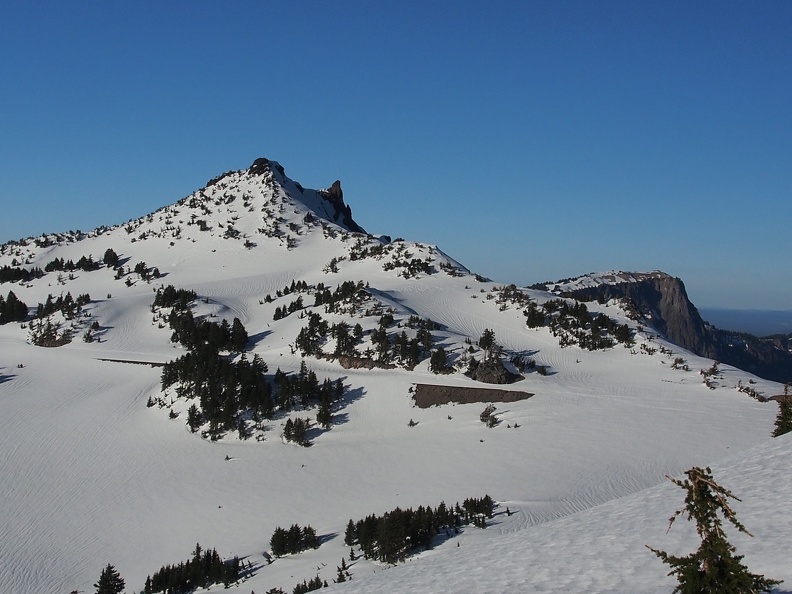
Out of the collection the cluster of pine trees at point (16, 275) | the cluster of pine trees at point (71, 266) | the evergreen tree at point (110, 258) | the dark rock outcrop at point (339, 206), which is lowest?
the cluster of pine trees at point (16, 275)

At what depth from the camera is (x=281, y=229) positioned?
288 feet

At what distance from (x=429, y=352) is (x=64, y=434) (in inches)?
975

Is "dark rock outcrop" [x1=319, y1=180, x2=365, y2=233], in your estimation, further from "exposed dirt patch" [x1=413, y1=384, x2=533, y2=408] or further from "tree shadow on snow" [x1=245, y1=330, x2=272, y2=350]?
"exposed dirt patch" [x1=413, y1=384, x2=533, y2=408]

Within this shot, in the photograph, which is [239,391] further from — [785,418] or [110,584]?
[785,418]

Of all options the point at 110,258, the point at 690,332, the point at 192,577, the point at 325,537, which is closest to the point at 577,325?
the point at 325,537

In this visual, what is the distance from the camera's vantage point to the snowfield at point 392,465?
38.4ft

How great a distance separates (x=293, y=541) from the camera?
20.6 metres

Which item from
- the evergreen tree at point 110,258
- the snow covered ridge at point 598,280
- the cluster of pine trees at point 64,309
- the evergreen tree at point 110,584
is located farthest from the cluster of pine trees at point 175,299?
the snow covered ridge at point 598,280

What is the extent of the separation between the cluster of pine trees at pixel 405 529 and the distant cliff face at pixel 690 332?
95902 mm

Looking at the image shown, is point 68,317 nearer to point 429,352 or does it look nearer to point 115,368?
point 115,368

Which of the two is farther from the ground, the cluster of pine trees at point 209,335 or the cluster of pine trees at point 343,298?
the cluster of pine trees at point 343,298

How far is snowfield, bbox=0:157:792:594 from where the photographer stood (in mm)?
11719

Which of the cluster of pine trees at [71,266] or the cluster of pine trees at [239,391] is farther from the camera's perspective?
the cluster of pine trees at [71,266]

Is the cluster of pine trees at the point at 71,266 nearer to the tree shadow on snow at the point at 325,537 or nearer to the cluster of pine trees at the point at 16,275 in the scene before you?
the cluster of pine trees at the point at 16,275
